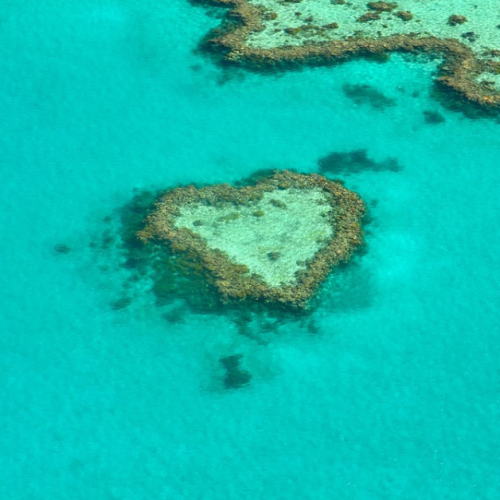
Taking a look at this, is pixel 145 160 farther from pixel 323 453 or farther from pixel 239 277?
pixel 323 453

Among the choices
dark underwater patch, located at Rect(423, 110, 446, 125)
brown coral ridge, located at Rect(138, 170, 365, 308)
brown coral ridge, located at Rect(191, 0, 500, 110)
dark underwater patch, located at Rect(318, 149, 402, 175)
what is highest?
brown coral ridge, located at Rect(191, 0, 500, 110)

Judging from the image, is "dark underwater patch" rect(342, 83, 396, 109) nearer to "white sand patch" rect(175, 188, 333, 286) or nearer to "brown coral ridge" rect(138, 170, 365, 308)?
"brown coral ridge" rect(138, 170, 365, 308)

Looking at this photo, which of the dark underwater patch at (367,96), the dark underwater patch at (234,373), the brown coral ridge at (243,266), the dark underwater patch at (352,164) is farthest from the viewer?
the dark underwater patch at (367,96)

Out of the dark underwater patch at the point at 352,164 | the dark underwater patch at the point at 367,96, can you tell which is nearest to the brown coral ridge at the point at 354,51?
the dark underwater patch at the point at 367,96

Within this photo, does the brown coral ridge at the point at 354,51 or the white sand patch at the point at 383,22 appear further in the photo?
the white sand patch at the point at 383,22

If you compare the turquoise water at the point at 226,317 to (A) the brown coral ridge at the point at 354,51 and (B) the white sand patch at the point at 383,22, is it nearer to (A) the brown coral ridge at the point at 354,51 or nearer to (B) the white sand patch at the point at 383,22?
(A) the brown coral ridge at the point at 354,51

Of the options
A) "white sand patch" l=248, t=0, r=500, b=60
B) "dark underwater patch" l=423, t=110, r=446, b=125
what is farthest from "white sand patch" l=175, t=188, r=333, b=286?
"white sand patch" l=248, t=0, r=500, b=60
